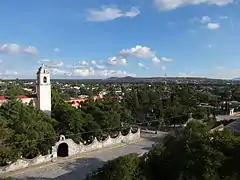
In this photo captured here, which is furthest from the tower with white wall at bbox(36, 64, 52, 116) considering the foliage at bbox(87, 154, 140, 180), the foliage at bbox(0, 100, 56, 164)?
the foliage at bbox(87, 154, 140, 180)

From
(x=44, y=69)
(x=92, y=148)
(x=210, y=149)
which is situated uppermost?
(x=44, y=69)

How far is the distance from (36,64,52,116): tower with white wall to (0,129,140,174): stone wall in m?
9.69

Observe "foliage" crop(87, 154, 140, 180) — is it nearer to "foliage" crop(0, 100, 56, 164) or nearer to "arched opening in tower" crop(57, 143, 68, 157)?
"foliage" crop(0, 100, 56, 164)

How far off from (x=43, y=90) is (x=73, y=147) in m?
12.3

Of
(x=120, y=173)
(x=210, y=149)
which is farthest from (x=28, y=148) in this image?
(x=210, y=149)

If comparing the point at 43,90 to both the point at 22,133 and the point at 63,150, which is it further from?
the point at 22,133

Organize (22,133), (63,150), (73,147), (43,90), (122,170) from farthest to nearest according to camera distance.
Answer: (43,90) < (73,147) < (63,150) < (22,133) < (122,170)

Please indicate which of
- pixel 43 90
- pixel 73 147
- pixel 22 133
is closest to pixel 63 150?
pixel 73 147

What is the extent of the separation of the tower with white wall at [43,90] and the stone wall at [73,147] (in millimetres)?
9690

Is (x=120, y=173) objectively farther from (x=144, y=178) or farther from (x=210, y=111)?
(x=210, y=111)

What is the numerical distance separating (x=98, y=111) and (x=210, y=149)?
57.4 ft

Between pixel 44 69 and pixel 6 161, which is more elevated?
pixel 44 69

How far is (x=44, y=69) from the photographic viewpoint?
35.5m

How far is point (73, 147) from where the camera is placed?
2562cm
